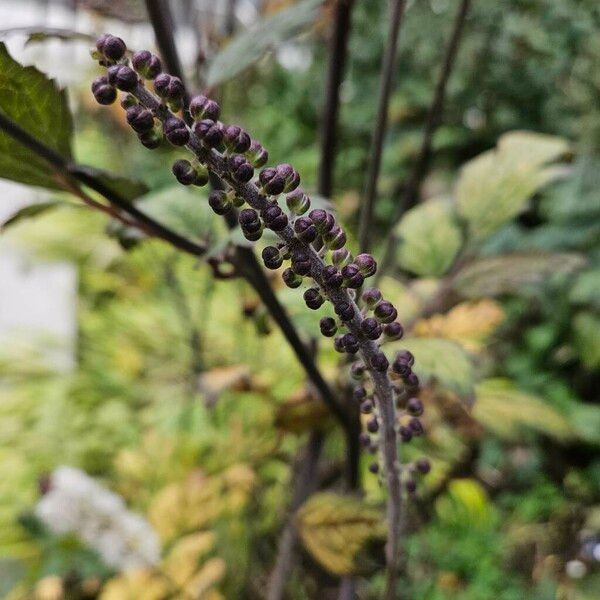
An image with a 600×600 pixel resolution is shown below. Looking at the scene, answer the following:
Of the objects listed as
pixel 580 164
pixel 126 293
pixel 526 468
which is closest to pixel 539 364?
pixel 526 468

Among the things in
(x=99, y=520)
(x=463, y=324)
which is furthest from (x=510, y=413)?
(x=99, y=520)

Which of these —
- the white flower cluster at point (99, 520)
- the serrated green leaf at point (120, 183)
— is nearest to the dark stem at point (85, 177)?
the serrated green leaf at point (120, 183)

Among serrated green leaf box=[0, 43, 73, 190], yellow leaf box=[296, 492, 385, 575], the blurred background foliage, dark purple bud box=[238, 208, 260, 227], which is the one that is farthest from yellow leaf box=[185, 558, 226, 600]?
dark purple bud box=[238, 208, 260, 227]

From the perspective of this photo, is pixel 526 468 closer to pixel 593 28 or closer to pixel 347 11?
pixel 593 28

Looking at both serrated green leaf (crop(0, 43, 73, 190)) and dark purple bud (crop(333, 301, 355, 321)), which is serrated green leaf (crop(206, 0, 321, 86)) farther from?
dark purple bud (crop(333, 301, 355, 321))

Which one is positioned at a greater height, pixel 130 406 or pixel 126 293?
pixel 126 293
